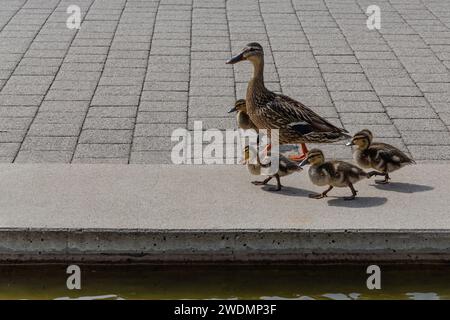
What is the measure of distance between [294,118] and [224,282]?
8.74 ft

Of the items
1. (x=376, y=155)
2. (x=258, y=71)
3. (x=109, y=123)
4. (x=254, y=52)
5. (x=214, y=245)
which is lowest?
(x=214, y=245)

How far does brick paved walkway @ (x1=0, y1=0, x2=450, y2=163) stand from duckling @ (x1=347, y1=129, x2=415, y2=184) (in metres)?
1.46

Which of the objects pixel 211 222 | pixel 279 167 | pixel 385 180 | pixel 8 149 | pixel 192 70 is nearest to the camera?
pixel 211 222

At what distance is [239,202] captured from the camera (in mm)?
8734

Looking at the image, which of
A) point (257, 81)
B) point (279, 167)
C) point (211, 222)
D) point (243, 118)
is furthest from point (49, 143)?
point (211, 222)

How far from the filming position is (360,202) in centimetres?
884

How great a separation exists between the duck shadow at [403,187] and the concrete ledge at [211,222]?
10 millimetres

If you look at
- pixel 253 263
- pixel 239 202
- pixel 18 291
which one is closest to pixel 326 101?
pixel 239 202

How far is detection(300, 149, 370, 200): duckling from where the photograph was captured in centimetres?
883

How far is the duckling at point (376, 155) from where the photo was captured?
9180 millimetres

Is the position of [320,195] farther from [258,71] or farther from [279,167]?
[258,71]

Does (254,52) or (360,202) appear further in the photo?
(254,52)
